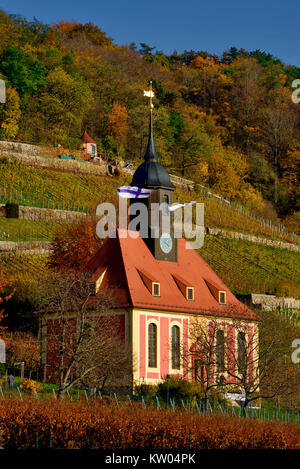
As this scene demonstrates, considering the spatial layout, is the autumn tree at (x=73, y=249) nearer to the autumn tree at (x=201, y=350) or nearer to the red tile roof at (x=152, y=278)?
the red tile roof at (x=152, y=278)

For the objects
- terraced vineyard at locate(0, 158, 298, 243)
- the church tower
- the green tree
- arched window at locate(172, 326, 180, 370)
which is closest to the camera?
arched window at locate(172, 326, 180, 370)

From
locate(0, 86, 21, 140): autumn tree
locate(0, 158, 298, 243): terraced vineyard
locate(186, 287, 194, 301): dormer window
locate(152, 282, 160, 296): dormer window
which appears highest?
locate(0, 86, 21, 140): autumn tree

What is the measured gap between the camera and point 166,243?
189 ft

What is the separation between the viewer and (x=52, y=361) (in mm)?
53188

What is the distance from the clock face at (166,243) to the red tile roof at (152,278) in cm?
81

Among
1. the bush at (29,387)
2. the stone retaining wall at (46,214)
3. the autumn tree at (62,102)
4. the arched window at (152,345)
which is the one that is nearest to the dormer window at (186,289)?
the arched window at (152,345)

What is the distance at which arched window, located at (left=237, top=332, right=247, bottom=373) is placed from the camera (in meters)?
47.2

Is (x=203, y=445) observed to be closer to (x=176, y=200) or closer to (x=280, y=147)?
(x=176, y=200)

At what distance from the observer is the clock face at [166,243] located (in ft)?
188

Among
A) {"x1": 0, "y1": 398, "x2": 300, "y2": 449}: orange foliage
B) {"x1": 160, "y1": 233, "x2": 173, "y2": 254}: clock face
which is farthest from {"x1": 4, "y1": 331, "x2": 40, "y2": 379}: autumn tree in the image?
{"x1": 0, "y1": 398, "x2": 300, "y2": 449}: orange foliage

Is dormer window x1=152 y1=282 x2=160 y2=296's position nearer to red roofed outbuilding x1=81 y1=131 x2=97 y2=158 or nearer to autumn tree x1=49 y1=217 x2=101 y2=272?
autumn tree x1=49 y1=217 x2=101 y2=272

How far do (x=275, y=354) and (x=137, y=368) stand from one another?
24.8ft

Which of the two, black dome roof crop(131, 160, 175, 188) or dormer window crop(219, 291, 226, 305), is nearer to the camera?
dormer window crop(219, 291, 226, 305)

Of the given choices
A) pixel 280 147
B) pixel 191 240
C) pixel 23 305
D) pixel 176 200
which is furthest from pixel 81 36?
pixel 23 305
